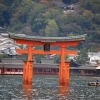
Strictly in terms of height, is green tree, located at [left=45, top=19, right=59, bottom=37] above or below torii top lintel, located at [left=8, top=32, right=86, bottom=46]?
above

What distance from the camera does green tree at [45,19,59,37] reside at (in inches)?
6058

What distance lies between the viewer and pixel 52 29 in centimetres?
15425

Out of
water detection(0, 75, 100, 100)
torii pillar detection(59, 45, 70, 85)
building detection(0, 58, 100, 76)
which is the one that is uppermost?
building detection(0, 58, 100, 76)

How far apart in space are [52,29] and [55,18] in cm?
831

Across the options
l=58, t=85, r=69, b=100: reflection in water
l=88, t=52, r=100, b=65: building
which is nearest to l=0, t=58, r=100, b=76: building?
l=88, t=52, r=100, b=65: building

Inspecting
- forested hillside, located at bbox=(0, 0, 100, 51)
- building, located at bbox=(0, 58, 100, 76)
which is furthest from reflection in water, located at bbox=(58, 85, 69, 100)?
forested hillside, located at bbox=(0, 0, 100, 51)

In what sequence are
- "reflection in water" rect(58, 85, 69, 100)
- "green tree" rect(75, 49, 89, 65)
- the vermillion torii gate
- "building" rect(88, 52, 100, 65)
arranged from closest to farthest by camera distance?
1. "reflection in water" rect(58, 85, 69, 100)
2. the vermillion torii gate
3. "green tree" rect(75, 49, 89, 65)
4. "building" rect(88, 52, 100, 65)

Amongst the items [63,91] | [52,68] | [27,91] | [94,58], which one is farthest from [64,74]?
[94,58]

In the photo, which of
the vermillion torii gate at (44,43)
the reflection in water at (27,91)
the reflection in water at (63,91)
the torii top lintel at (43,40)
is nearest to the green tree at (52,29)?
the vermillion torii gate at (44,43)

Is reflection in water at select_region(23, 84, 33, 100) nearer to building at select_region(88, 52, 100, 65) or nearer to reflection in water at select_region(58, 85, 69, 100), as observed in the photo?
reflection in water at select_region(58, 85, 69, 100)

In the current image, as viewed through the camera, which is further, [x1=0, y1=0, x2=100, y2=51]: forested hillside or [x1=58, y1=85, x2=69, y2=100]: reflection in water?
[x1=0, y1=0, x2=100, y2=51]: forested hillside

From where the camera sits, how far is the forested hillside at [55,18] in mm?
155000

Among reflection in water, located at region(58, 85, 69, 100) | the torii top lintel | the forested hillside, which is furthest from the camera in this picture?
the forested hillside

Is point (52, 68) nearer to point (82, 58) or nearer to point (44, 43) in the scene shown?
point (82, 58)
